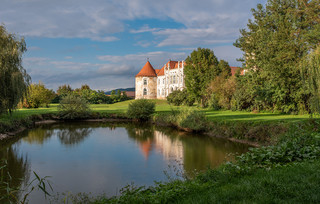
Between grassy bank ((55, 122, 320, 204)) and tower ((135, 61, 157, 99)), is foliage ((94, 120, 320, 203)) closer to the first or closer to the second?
grassy bank ((55, 122, 320, 204))

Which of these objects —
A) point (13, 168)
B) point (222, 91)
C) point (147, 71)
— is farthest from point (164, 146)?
point (147, 71)

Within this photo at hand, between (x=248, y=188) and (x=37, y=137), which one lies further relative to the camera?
(x=37, y=137)

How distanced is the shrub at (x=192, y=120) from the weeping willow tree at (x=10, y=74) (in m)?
11.5

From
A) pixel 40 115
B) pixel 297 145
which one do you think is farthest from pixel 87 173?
pixel 40 115

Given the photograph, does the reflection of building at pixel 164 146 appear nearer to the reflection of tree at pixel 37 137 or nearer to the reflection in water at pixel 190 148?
the reflection in water at pixel 190 148

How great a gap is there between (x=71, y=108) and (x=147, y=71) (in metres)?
38.4

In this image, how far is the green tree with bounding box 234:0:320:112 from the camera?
55.0 ft

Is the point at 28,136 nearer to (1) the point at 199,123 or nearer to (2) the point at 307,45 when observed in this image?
(1) the point at 199,123

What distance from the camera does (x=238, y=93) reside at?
24266 millimetres

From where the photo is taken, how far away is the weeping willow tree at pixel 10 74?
55.0ft

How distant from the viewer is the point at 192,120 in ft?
60.3

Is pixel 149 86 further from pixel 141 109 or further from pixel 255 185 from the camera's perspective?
pixel 255 185

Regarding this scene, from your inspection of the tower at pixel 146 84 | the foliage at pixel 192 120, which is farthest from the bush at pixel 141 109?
the tower at pixel 146 84

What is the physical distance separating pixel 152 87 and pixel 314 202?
59437mm
